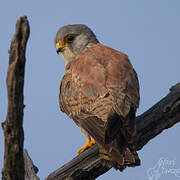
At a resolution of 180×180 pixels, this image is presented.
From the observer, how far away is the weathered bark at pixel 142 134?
14.7ft

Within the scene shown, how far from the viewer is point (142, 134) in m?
4.76

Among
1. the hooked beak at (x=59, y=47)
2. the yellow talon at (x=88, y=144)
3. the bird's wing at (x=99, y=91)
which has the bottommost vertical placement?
the yellow talon at (x=88, y=144)

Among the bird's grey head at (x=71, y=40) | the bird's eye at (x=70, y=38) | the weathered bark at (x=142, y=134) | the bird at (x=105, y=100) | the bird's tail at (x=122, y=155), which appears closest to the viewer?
the bird's tail at (x=122, y=155)

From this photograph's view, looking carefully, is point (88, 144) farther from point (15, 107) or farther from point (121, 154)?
point (15, 107)

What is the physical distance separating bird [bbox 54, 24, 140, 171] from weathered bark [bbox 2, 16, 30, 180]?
1068mm

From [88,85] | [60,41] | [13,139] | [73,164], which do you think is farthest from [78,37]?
[13,139]

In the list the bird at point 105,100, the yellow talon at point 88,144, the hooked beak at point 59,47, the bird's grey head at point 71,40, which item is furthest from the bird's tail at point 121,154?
the hooked beak at point 59,47

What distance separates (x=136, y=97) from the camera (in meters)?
4.51

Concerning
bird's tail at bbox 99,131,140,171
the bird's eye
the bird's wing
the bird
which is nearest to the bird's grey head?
the bird's eye

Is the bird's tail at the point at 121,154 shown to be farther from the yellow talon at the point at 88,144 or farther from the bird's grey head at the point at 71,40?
A: the bird's grey head at the point at 71,40

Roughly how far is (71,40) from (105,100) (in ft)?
7.11

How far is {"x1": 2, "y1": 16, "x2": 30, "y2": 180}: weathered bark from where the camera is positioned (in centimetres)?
281

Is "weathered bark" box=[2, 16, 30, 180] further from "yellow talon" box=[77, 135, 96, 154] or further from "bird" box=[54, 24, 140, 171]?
"yellow talon" box=[77, 135, 96, 154]

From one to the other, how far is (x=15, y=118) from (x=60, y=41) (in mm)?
3203
